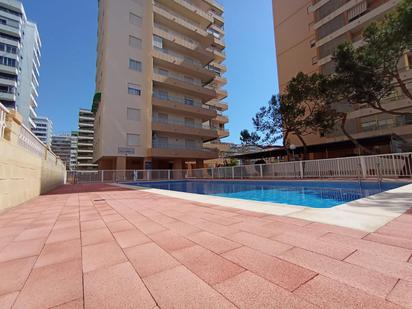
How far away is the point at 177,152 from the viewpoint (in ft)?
77.9

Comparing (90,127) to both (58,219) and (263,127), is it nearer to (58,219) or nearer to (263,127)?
(263,127)

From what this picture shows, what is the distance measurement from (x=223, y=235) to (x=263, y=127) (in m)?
18.4

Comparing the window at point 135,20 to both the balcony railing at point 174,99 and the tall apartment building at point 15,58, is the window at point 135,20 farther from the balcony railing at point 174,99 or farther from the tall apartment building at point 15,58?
the tall apartment building at point 15,58

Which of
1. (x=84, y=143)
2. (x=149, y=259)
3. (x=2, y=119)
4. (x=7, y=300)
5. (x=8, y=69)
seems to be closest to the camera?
(x=7, y=300)

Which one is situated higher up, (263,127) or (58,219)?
(263,127)

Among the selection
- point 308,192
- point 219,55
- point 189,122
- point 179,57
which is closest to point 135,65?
point 179,57

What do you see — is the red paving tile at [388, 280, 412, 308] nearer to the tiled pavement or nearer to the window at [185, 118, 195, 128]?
the tiled pavement

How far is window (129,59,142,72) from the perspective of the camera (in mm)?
23422

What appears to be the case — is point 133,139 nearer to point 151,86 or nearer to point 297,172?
point 151,86

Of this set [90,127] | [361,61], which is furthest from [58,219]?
[90,127]

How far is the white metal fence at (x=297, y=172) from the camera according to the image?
954 centimetres

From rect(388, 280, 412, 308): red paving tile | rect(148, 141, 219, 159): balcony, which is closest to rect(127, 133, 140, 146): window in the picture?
rect(148, 141, 219, 159): balcony

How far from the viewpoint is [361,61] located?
1296 cm

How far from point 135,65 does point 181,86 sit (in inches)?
229
